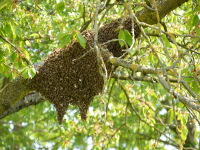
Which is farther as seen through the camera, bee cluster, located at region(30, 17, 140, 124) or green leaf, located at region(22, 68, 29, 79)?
bee cluster, located at region(30, 17, 140, 124)

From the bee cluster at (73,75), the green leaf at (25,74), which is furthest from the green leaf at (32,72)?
the bee cluster at (73,75)

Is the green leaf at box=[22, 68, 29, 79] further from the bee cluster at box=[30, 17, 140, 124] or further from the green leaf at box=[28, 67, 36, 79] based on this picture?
the bee cluster at box=[30, 17, 140, 124]

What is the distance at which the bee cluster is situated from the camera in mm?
3684

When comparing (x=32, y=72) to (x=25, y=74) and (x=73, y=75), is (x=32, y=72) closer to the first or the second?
(x=25, y=74)

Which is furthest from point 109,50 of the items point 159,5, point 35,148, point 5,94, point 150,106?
point 35,148

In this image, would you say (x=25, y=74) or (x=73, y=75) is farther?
(x=73, y=75)

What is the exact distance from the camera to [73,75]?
12.3ft

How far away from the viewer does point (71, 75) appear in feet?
12.3

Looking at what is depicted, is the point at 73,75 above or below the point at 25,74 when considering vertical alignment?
below

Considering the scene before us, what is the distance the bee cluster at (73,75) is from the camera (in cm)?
368

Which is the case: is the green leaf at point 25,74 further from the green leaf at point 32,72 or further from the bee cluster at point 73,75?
the bee cluster at point 73,75

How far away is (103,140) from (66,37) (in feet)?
9.02

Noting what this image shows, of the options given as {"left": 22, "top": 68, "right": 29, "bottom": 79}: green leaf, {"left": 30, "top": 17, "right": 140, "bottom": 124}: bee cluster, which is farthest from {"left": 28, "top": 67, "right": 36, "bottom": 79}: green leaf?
{"left": 30, "top": 17, "right": 140, "bottom": 124}: bee cluster

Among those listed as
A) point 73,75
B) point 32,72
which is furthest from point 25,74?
point 73,75
